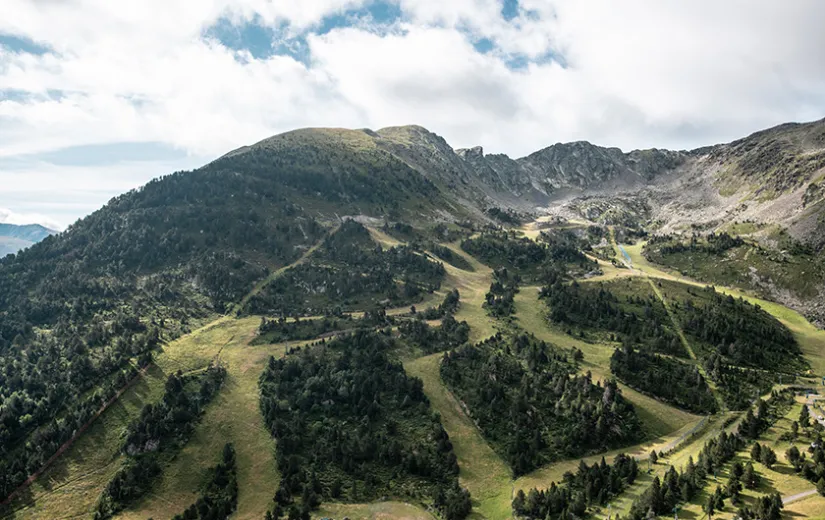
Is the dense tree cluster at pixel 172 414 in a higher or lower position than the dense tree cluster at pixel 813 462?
higher

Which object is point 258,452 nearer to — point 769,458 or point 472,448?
point 472,448

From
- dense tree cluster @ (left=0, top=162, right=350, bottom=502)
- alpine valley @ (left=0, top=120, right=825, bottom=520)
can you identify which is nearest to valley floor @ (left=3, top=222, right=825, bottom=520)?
alpine valley @ (left=0, top=120, right=825, bottom=520)

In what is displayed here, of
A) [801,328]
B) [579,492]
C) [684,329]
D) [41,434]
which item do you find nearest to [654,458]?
[579,492]

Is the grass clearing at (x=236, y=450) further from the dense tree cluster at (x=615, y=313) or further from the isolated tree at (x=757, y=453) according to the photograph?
the dense tree cluster at (x=615, y=313)

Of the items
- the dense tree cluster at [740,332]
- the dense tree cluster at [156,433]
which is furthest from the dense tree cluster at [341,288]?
the dense tree cluster at [740,332]

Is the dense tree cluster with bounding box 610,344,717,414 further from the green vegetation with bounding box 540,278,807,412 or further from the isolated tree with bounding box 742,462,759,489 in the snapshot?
the isolated tree with bounding box 742,462,759,489

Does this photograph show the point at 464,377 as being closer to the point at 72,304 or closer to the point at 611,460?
the point at 611,460
